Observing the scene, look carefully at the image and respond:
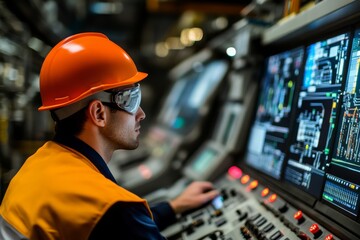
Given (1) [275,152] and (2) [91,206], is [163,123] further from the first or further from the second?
(2) [91,206]

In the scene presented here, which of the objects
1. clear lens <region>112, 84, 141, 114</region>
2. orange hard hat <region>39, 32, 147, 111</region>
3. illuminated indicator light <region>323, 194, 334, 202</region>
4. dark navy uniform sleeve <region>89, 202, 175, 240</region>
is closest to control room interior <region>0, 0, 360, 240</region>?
illuminated indicator light <region>323, 194, 334, 202</region>

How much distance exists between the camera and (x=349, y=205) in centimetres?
151

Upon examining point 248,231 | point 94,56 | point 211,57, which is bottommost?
point 248,231

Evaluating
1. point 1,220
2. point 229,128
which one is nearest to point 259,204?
point 229,128

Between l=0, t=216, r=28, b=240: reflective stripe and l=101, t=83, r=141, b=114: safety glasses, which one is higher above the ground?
l=101, t=83, r=141, b=114: safety glasses

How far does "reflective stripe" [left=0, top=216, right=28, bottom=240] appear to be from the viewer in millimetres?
1313

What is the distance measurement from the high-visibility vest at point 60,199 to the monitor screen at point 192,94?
1.95 meters

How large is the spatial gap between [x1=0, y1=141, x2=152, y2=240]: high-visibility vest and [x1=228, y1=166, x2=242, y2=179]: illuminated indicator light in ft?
3.92

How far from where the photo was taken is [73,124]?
5.16 ft

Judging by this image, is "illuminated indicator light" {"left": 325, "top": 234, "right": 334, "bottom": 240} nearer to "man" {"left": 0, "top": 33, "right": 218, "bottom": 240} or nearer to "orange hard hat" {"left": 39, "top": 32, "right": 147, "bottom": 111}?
"man" {"left": 0, "top": 33, "right": 218, "bottom": 240}

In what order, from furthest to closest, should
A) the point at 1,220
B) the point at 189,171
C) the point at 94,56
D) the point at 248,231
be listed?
the point at 189,171
the point at 248,231
the point at 94,56
the point at 1,220

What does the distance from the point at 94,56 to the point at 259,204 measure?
114 centimetres

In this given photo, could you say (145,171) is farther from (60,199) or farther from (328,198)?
(60,199)

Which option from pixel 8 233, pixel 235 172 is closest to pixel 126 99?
pixel 8 233
